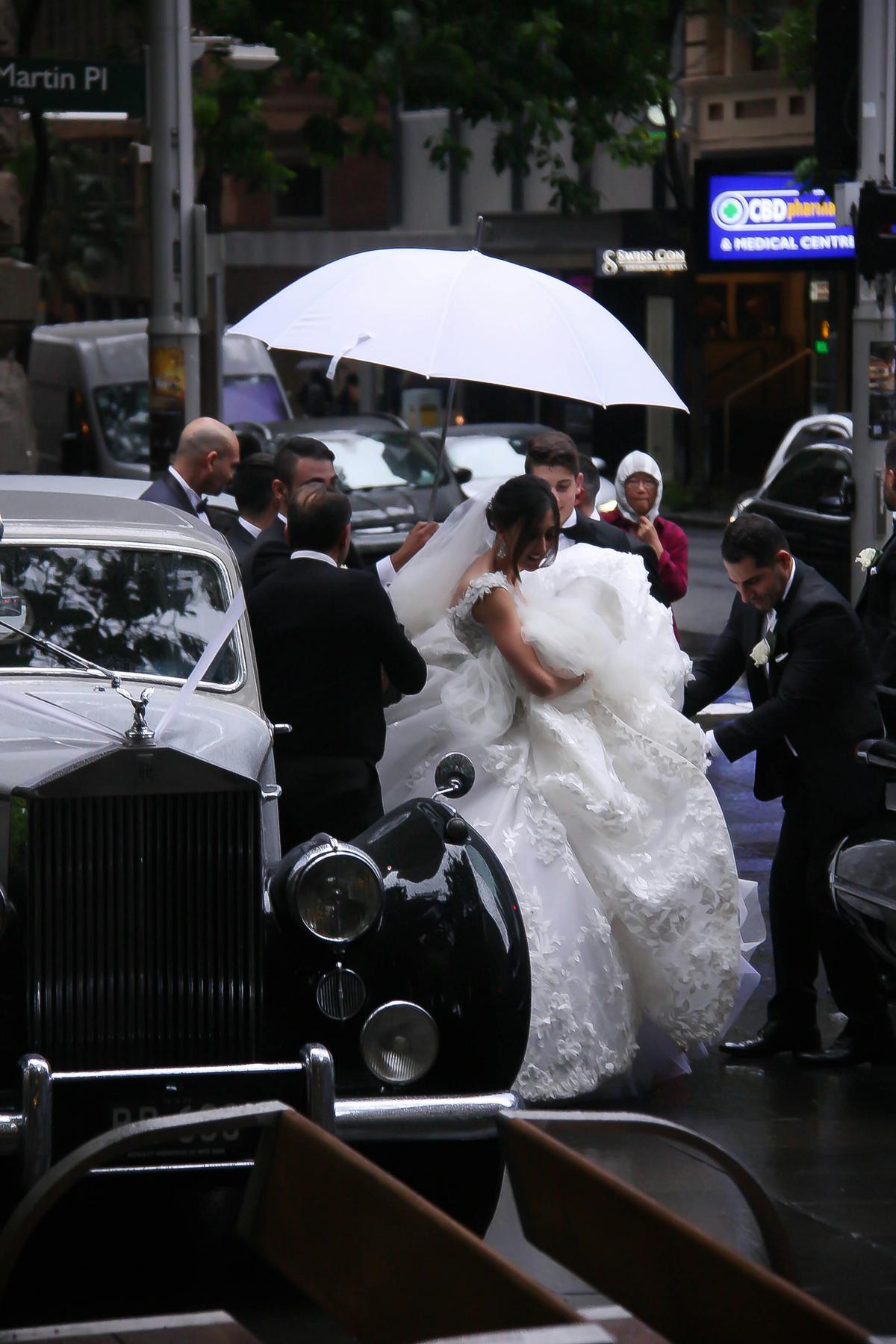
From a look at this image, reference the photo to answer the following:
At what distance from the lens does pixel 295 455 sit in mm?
7977

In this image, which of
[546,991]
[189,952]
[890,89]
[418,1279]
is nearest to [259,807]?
Result: [189,952]

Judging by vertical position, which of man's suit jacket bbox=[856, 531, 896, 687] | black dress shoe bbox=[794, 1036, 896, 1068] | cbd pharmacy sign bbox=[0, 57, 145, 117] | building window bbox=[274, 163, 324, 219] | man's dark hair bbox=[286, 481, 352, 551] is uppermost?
building window bbox=[274, 163, 324, 219]

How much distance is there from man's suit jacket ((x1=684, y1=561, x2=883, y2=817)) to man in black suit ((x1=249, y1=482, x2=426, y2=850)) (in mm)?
1294

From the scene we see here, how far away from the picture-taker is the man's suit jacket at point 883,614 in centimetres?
731

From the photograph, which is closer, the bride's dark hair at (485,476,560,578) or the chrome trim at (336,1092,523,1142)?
the chrome trim at (336,1092,523,1142)

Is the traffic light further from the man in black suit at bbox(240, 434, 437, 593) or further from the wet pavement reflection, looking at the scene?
the wet pavement reflection

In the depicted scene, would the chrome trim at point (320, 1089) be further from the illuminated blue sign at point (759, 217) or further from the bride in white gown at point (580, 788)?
the illuminated blue sign at point (759, 217)

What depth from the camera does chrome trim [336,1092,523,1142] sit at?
15.1 feet

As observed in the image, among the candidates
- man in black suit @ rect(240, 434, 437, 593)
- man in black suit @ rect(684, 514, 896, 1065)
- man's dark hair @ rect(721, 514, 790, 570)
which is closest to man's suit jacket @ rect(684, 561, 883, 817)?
man in black suit @ rect(684, 514, 896, 1065)

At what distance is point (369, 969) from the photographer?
5.05 metres

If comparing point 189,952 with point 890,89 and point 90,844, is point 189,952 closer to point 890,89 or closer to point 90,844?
point 90,844

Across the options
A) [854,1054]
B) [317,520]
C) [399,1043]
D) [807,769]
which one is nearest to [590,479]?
[807,769]

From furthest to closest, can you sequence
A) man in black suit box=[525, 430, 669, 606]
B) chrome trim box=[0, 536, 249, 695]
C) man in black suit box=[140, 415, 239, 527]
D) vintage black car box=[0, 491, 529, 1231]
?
man in black suit box=[140, 415, 239, 527] → man in black suit box=[525, 430, 669, 606] → chrome trim box=[0, 536, 249, 695] → vintage black car box=[0, 491, 529, 1231]

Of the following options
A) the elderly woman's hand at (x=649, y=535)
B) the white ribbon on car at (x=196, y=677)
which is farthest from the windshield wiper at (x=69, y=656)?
the elderly woman's hand at (x=649, y=535)
